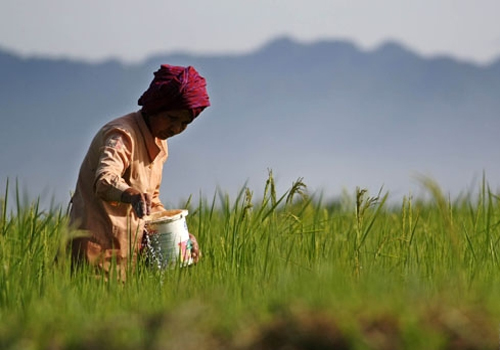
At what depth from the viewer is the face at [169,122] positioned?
4.37m

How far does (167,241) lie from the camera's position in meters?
4.29

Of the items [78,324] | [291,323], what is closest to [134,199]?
[78,324]

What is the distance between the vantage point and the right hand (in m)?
3.92

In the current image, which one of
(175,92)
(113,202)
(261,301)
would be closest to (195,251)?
(113,202)

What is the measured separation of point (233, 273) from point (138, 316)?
1238 millimetres

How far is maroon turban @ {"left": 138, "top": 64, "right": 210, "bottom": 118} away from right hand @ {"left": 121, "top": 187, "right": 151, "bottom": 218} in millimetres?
513

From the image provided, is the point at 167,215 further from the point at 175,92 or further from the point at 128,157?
the point at 175,92

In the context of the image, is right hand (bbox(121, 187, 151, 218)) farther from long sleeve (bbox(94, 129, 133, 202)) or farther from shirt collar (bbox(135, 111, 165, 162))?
shirt collar (bbox(135, 111, 165, 162))

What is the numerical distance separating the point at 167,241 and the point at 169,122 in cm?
55

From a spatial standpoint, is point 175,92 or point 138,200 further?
point 175,92

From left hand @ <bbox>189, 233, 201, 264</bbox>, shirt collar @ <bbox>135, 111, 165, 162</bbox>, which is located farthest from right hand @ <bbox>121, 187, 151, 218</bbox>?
left hand @ <bbox>189, 233, 201, 264</bbox>

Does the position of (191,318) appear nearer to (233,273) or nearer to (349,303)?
(349,303)

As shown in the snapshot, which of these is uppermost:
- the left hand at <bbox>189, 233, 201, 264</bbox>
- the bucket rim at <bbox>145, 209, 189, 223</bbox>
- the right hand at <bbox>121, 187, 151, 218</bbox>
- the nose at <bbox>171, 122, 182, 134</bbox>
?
the nose at <bbox>171, 122, 182, 134</bbox>

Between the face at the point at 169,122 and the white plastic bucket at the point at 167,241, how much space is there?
39 cm
